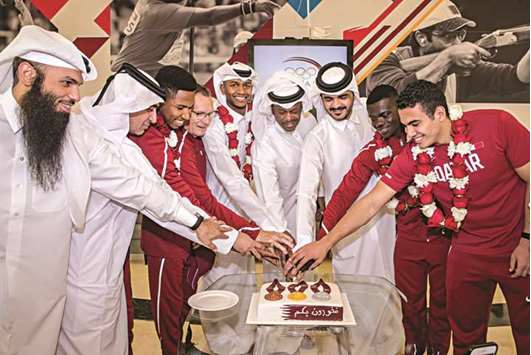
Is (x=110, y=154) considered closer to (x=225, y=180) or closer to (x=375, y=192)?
(x=225, y=180)

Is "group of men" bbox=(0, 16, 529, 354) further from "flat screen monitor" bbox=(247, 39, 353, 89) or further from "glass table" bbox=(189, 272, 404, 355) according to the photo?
"flat screen monitor" bbox=(247, 39, 353, 89)

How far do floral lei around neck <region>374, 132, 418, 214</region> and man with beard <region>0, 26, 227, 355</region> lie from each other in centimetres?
170

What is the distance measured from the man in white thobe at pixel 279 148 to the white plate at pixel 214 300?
1.14m

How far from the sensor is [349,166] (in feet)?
12.0

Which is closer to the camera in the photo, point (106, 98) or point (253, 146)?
point (106, 98)

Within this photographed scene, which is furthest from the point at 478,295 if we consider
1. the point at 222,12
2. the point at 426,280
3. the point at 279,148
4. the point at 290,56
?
the point at 222,12

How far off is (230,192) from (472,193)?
1.51m

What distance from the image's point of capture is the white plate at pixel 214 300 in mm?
2430

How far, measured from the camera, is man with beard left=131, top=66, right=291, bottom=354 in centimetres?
309

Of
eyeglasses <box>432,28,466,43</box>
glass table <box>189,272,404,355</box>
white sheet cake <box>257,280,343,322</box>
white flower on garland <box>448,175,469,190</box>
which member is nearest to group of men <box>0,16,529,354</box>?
white flower on garland <box>448,175,469,190</box>

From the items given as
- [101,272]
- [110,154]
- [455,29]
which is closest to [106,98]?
[110,154]

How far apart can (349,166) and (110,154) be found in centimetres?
168

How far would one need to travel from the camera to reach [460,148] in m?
2.78

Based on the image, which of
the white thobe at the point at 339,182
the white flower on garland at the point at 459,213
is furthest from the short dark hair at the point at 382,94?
the white flower on garland at the point at 459,213
